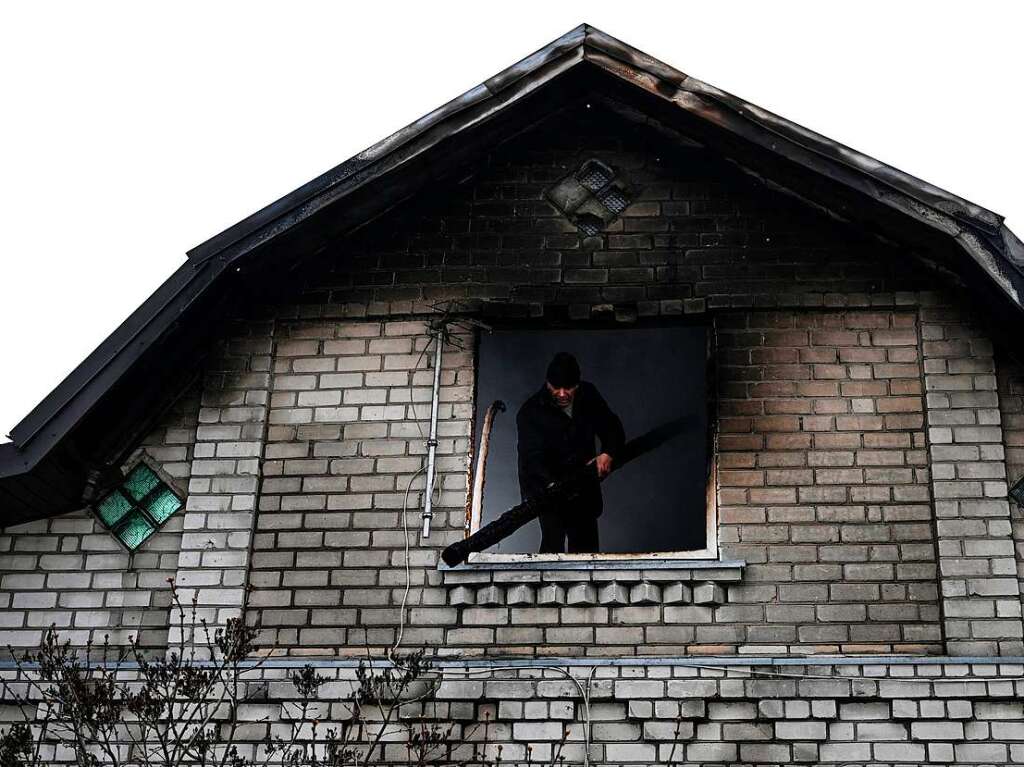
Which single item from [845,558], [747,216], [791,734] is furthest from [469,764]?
[747,216]

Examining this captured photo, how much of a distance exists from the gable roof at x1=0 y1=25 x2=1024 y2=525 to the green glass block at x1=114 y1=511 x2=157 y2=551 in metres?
0.33

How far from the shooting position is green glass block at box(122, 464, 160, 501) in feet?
28.6

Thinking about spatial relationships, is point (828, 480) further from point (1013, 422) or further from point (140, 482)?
point (140, 482)

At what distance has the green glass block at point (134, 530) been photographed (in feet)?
28.2

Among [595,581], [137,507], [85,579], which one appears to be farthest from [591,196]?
[85,579]

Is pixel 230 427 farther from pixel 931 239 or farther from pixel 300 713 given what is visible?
pixel 931 239

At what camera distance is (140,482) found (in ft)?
28.7

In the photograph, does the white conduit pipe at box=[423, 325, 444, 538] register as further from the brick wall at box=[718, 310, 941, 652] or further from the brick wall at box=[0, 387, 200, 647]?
the brick wall at box=[718, 310, 941, 652]

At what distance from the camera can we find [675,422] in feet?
28.7

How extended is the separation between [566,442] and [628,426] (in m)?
0.38

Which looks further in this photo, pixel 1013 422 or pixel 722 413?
pixel 722 413

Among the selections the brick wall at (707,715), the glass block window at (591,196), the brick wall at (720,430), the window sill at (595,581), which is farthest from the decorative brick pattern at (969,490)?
the glass block window at (591,196)

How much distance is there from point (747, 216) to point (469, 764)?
3.58m

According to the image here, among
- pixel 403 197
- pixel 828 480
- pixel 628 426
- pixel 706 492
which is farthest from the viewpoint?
pixel 403 197
